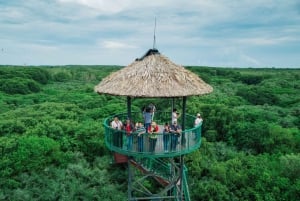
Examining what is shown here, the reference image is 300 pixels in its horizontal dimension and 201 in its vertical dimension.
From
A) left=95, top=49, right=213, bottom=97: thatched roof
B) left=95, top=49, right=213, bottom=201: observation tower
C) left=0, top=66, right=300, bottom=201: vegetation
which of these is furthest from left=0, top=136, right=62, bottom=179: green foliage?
left=95, top=49, right=213, bottom=97: thatched roof

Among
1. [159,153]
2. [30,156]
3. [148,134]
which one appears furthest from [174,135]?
[30,156]

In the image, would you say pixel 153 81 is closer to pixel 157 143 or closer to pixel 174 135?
pixel 174 135

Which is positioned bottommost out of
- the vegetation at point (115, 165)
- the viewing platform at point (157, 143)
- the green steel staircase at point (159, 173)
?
the vegetation at point (115, 165)

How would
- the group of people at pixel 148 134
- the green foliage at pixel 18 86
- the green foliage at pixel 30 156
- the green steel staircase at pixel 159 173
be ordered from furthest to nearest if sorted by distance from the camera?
1. the green foliage at pixel 18 86
2. the green foliage at pixel 30 156
3. the green steel staircase at pixel 159 173
4. the group of people at pixel 148 134

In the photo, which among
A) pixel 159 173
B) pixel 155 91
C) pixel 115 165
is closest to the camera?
pixel 155 91

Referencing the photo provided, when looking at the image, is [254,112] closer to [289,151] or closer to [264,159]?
[289,151]

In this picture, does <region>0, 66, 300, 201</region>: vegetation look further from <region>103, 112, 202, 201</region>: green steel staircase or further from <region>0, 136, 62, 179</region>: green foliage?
<region>103, 112, 202, 201</region>: green steel staircase

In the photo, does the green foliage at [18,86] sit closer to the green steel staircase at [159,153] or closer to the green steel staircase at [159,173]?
the green steel staircase at [159,153]

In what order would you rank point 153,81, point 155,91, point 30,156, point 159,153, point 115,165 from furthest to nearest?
point 115,165, point 30,156, point 153,81, point 155,91, point 159,153

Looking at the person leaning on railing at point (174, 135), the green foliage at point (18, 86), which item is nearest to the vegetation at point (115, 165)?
the person leaning on railing at point (174, 135)
